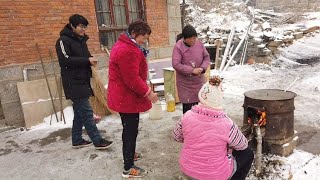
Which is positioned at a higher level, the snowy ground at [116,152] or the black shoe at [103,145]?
the black shoe at [103,145]

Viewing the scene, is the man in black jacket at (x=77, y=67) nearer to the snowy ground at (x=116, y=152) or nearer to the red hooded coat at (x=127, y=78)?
the snowy ground at (x=116, y=152)

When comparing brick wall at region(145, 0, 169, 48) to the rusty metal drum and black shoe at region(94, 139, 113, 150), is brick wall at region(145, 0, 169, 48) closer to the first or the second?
black shoe at region(94, 139, 113, 150)

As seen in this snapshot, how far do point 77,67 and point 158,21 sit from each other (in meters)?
4.03

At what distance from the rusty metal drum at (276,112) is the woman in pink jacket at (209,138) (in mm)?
1317

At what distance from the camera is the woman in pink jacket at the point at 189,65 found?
13.2ft

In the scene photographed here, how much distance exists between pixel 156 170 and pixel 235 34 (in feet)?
33.8

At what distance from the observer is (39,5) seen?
5520 millimetres

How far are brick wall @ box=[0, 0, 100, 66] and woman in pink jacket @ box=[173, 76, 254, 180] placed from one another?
433 cm

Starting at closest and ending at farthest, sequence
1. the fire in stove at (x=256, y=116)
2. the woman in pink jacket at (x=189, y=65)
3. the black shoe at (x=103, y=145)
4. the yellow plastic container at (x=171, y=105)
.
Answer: the fire in stove at (x=256, y=116), the woman in pink jacket at (x=189, y=65), the black shoe at (x=103, y=145), the yellow plastic container at (x=171, y=105)

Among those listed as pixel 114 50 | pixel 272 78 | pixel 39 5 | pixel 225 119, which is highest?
pixel 39 5

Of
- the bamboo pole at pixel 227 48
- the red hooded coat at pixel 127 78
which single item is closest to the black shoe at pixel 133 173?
the red hooded coat at pixel 127 78

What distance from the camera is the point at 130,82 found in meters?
2.93

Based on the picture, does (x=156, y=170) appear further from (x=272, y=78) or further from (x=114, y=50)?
(x=272, y=78)

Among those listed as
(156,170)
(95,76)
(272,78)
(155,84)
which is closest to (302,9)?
(272,78)
